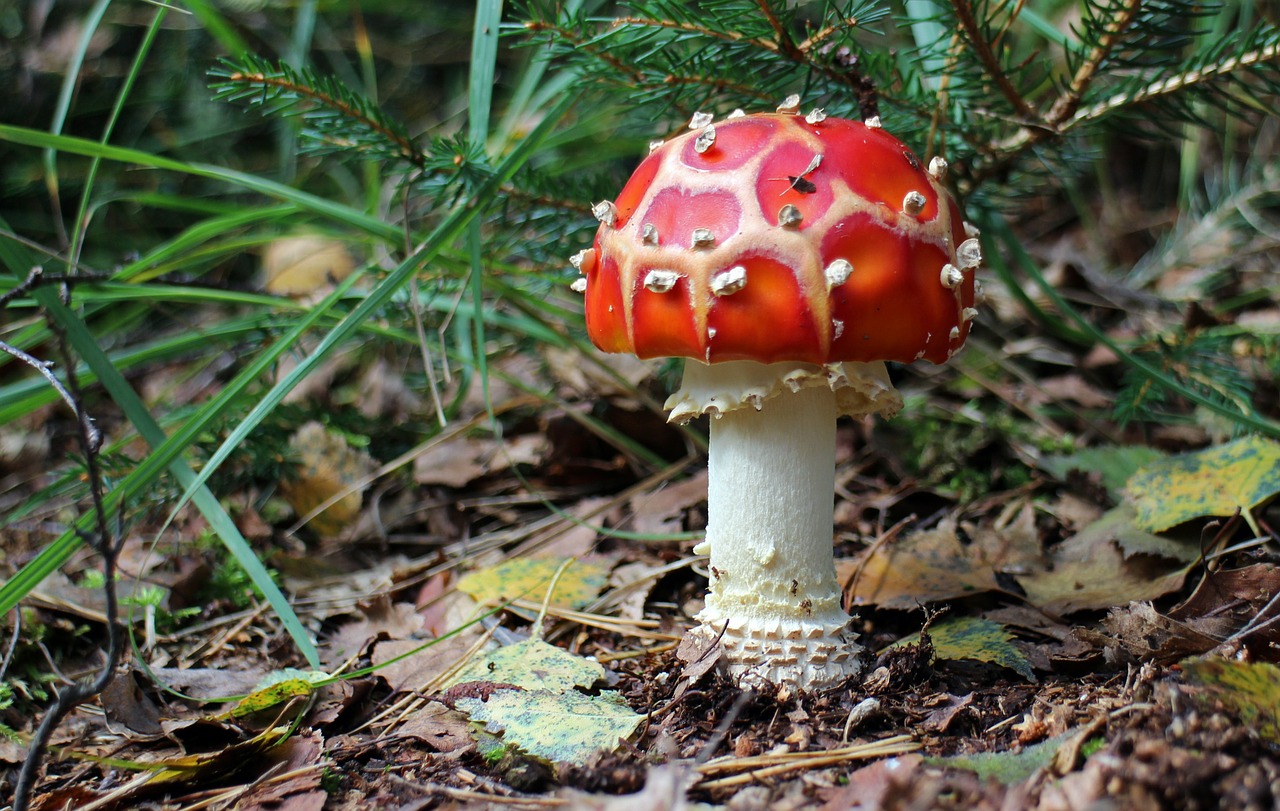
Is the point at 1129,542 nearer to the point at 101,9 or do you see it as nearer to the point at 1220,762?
the point at 1220,762

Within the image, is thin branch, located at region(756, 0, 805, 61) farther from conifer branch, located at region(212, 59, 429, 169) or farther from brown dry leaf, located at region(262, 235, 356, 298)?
brown dry leaf, located at region(262, 235, 356, 298)

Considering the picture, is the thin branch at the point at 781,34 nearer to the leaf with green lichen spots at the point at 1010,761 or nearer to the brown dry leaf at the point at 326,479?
the leaf with green lichen spots at the point at 1010,761

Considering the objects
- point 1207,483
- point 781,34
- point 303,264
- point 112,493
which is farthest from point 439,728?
point 303,264

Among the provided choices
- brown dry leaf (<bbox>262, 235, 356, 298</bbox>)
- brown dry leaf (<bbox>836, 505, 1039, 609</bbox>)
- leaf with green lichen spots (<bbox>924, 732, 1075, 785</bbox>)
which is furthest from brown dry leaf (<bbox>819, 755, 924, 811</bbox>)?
brown dry leaf (<bbox>262, 235, 356, 298</bbox>)

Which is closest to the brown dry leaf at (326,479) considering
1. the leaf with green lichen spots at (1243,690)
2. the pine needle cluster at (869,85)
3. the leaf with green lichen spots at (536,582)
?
the leaf with green lichen spots at (536,582)

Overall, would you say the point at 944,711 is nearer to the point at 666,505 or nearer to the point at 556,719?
the point at 556,719

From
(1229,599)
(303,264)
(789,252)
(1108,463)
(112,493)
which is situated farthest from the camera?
(303,264)
